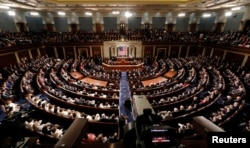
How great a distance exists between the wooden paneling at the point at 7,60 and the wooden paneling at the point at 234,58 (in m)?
26.7

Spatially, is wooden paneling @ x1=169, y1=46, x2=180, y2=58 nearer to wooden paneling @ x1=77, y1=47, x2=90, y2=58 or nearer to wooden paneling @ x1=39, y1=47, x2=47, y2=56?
wooden paneling @ x1=77, y1=47, x2=90, y2=58

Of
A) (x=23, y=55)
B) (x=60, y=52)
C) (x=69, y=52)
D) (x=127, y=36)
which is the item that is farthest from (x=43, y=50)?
(x=127, y=36)

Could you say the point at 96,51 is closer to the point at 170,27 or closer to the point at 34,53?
the point at 34,53

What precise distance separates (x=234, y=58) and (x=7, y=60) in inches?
1059

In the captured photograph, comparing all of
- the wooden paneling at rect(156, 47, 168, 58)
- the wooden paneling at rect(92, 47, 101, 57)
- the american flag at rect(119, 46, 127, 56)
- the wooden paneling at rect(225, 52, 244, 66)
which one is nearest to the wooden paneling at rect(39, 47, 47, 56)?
the wooden paneling at rect(92, 47, 101, 57)

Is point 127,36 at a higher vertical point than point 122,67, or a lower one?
higher

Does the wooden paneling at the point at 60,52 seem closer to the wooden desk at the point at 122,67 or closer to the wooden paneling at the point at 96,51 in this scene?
the wooden paneling at the point at 96,51

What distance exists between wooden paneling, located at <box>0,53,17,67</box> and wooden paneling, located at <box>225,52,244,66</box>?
2671cm

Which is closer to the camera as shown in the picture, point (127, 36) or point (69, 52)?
point (69, 52)

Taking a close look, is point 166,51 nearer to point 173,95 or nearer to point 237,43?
point 237,43

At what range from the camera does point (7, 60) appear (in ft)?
62.1

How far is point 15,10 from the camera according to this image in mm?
23797

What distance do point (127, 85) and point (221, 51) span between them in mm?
14273

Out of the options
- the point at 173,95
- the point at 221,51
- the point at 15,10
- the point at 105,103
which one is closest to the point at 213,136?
the point at 105,103
